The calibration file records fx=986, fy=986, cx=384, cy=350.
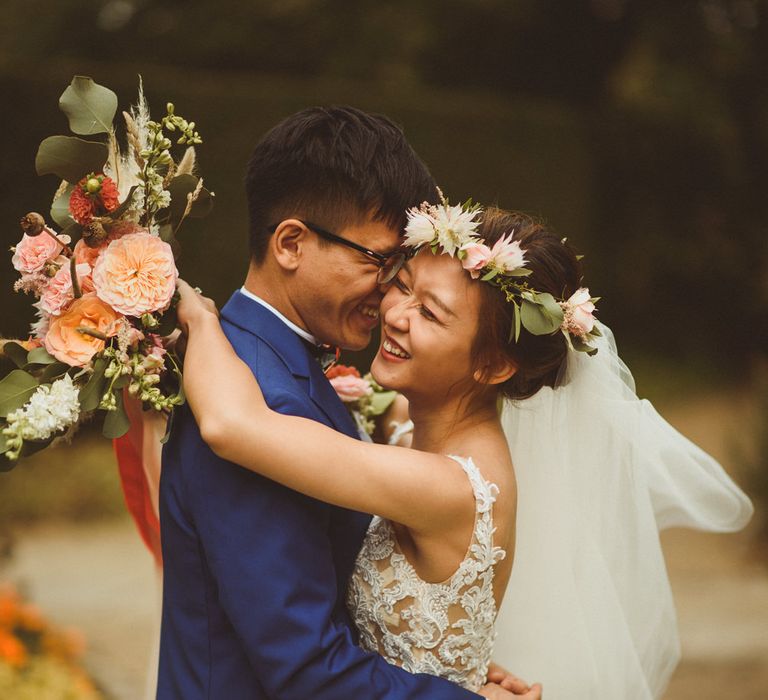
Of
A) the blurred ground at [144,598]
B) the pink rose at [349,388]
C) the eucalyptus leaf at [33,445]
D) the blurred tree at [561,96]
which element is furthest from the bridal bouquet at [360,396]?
the blurred tree at [561,96]

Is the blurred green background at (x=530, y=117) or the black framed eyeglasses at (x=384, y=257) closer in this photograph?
the black framed eyeglasses at (x=384, y=257)

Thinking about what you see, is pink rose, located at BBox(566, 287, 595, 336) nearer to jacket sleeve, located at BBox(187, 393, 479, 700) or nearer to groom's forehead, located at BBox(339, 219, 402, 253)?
groom's forehead, located at BBox(339, 219, 402, 253)

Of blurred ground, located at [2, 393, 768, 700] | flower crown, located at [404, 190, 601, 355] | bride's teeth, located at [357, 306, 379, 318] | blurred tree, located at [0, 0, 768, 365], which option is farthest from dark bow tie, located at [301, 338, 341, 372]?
blurred tree, located at [0, 0, 768, 365]

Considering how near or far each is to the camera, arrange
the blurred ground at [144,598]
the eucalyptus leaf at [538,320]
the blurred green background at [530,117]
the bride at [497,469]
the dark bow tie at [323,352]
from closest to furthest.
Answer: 1. the bride at [497,469]
2. the eucalyptus leaf at [538,320]
3. the dark bow tie at [323,352]
4. the blurred ground at [144,598]
5. the blurred green background at [530,117]

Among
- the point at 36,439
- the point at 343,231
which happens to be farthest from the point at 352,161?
the point at 36,439

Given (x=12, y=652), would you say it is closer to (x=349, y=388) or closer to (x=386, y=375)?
(x=349, y=388)

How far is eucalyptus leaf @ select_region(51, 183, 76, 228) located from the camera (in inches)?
87.7

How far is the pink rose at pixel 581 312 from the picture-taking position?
7.81ft

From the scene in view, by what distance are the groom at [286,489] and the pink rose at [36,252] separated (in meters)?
0.43

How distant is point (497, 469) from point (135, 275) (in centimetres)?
99

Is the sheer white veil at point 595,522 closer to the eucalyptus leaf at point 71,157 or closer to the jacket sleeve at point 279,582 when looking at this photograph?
the jacket sleeve at point 279,582

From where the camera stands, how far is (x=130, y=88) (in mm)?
8914

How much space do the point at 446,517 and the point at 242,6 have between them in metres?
9.95

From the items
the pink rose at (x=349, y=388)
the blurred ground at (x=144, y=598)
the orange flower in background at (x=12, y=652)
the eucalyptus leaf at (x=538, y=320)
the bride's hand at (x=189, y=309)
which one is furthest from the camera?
the blurred ground at (x=144, y=598)
